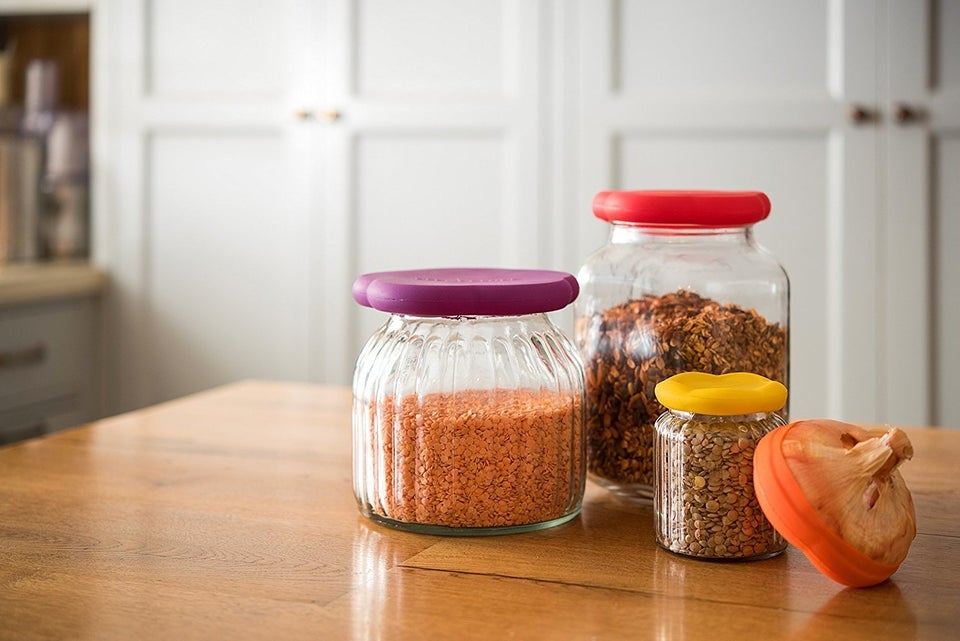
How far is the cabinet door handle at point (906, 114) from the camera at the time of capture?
205cm

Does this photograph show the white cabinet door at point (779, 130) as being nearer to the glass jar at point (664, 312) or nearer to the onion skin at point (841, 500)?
the glass jar at point (664, 312)

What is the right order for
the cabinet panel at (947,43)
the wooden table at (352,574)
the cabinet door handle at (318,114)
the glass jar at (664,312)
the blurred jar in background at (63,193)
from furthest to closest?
1. the blurred jar in background at (63,193)
2. the cabinet door handle at (318,114)
3. the cabinet panel at (947,43)
4. the glass jar at (664,312)
5. the wooden table at (352,574)

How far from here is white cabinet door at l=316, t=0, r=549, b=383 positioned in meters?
2.30

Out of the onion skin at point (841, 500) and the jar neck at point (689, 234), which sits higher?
the jar neck at point (689, 234)

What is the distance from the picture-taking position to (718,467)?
0.69m

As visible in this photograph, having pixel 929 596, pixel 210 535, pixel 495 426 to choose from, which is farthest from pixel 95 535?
pixel 929 596

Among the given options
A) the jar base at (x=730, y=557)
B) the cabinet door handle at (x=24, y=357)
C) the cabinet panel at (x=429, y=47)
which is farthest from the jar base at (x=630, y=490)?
the cabinet door handle at (x=24, y=357)

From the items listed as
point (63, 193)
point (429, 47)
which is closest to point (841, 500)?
point (429, 47)

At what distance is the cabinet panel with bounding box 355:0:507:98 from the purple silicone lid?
1.60 meters

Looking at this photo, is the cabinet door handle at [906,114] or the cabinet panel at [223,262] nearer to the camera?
the cabinet door handle at [906,114]

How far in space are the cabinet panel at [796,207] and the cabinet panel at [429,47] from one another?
449 mm

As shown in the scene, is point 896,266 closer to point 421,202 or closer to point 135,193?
point 421,202

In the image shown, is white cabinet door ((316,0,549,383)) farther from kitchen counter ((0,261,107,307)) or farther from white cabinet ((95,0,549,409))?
kitchen counter ((0,261,107,307))

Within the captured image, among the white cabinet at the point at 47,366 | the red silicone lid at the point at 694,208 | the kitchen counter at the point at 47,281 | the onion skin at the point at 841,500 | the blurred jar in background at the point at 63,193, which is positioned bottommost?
the white cabinet at the point at 47,366
